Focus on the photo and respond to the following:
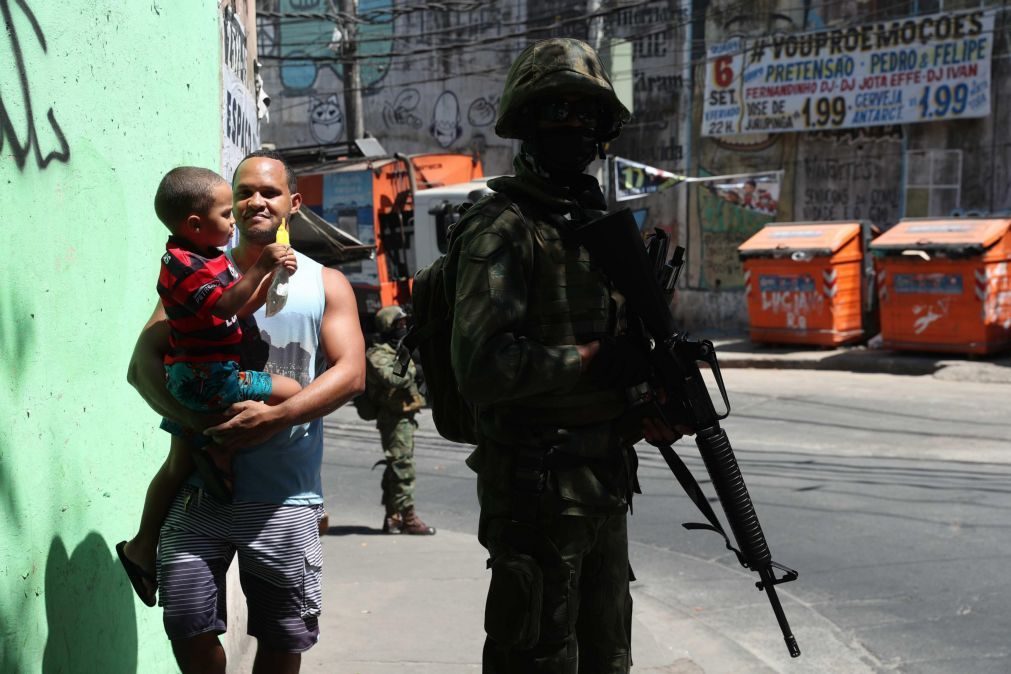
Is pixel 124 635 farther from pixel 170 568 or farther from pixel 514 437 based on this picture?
pixel 514 437

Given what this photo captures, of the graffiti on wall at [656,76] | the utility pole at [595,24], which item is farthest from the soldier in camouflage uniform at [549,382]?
the utility pole at [595,24]

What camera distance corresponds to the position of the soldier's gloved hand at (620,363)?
276 cm

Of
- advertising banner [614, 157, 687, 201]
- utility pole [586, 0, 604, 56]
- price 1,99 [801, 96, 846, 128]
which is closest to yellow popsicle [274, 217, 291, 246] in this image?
advertising banner [614, 157, 687, 201]

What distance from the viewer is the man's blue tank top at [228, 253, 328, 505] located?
9.75 ft

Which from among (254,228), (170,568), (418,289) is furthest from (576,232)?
(170,568)

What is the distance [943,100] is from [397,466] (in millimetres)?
13155

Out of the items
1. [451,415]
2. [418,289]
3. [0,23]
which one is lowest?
[451,415]

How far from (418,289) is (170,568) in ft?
3.07

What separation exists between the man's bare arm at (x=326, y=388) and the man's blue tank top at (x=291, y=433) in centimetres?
4

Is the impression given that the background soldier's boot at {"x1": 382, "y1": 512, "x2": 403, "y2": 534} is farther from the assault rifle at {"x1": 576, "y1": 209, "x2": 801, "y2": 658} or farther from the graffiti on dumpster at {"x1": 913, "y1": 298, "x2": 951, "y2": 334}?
the graffiti on dumpster at {"x1": 913, "y1": 298, "x2": 951, "y2": 334}

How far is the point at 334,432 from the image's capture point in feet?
37.6

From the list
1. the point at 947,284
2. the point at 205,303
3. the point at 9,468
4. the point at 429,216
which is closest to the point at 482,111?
the point at 429,216

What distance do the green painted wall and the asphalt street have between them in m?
1.50

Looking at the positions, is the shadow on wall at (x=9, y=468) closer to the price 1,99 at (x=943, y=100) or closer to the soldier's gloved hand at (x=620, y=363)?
the soldier's gloved hand at (x=620, y=363)
